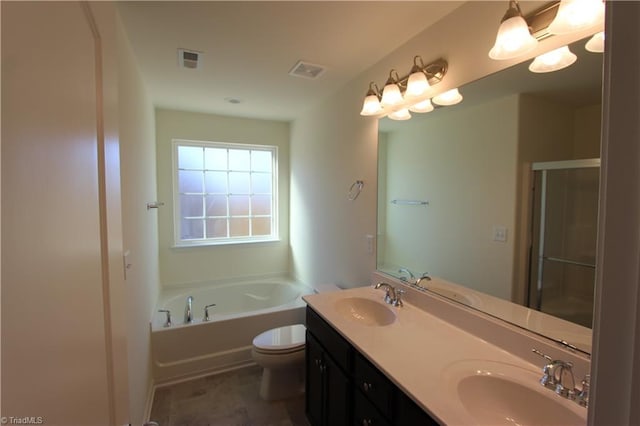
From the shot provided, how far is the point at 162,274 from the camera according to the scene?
3.30 m

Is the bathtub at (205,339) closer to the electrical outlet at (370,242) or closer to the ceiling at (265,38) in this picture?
the electrical outlet at (370,242)

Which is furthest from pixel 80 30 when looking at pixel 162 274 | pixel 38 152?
pixel 162 274

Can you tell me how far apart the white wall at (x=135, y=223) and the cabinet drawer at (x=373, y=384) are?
117 centimetres

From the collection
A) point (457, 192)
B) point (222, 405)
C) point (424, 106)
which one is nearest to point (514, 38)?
point (424, 106)

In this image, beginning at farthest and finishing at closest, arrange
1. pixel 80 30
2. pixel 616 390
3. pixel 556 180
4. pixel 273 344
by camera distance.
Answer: pixel 273 344, pixel 556 180, pixel 80 30, pixel 616 390

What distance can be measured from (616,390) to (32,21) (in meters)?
0.86

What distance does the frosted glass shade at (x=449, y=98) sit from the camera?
150 centimetres

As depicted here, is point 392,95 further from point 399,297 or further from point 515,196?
point 399,297

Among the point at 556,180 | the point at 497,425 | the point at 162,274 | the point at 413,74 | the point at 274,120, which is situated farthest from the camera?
the point at 274,120

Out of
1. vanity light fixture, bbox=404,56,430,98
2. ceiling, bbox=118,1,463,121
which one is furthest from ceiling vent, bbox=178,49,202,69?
vanity light fixture, bbox=404,56,430,98

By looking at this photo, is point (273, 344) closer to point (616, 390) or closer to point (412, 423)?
point (412, 423)

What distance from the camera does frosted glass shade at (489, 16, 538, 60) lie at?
3.68 ft

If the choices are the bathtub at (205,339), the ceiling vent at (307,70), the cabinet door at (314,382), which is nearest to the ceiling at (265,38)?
the ceiling vent at (307,70)

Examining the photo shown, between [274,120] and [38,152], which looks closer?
[38,152]
